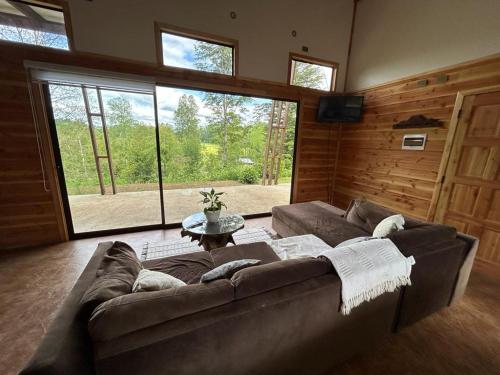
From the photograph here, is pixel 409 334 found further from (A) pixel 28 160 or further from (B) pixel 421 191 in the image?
(A) pixel 28 160

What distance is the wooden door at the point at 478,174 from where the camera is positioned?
7.64ft

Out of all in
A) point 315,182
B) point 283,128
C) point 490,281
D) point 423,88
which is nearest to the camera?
point 490,281

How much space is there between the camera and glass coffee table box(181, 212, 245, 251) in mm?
2125

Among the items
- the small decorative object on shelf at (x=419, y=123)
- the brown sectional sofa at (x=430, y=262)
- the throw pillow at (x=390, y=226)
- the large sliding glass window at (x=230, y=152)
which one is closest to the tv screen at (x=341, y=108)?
the small decorative object on shelf at (x=419, y=123)

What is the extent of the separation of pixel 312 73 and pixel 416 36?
4.99 feet

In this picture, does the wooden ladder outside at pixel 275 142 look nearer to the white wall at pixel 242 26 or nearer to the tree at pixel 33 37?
the white wall at pixel 242 26

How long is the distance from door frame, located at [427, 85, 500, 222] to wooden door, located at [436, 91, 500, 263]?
0.09 feet

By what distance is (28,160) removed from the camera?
8.48 ft

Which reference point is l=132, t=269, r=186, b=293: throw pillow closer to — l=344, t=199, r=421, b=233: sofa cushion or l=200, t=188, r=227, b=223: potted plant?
l=200, t=188, r=227, b=223: potted plant

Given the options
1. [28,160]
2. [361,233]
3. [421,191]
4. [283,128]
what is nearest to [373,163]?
[421,191]

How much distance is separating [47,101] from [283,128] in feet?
14.6

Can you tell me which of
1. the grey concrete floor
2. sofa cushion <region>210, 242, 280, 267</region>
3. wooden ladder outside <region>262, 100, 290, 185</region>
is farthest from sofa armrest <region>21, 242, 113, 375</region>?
wooden ladder outside <region>262, 100, 290, 185</region>

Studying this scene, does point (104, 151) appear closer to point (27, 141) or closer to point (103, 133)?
point (103, 133)

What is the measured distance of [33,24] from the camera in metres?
2.34
